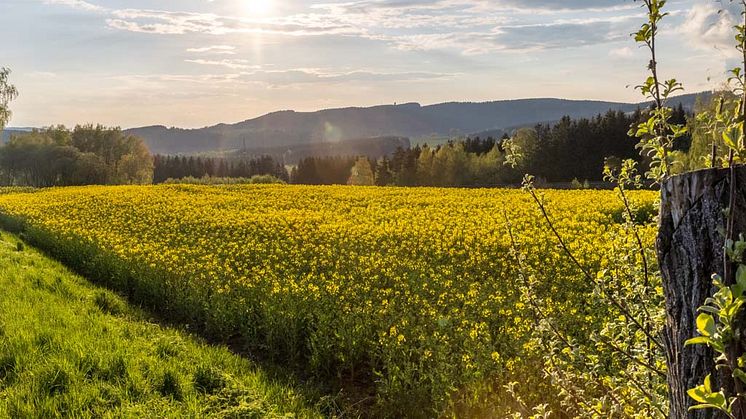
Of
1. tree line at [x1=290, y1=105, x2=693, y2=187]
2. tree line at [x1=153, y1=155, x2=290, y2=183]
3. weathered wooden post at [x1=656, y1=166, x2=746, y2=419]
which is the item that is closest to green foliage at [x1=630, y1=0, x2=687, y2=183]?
weathered wooden post at [x1=656, y1=166, x2=746, y2=419]

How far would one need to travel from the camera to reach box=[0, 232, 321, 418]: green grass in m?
5.77

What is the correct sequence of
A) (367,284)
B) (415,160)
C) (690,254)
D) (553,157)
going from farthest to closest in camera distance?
(415,160) < (553,157) < (367,284) < (690,254)

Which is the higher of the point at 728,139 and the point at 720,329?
the point at 728,139

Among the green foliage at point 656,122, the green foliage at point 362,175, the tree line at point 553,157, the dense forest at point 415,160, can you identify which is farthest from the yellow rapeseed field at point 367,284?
the green foliage at point 362,175

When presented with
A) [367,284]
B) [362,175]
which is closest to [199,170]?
[362,175]

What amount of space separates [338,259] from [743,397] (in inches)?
396

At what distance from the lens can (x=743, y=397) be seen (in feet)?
5.37

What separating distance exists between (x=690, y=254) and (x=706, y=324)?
48cm

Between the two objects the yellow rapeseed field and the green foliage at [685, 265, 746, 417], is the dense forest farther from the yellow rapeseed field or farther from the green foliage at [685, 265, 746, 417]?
the green foliage at [685, 265, 746, 417]

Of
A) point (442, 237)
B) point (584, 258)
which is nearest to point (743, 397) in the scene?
point (584, 258)

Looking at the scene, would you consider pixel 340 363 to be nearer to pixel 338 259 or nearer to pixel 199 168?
pixel 338 259

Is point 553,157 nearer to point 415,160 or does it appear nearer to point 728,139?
point 415,160

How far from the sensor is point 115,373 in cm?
652

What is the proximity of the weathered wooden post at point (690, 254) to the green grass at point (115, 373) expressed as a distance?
499 centimetres
